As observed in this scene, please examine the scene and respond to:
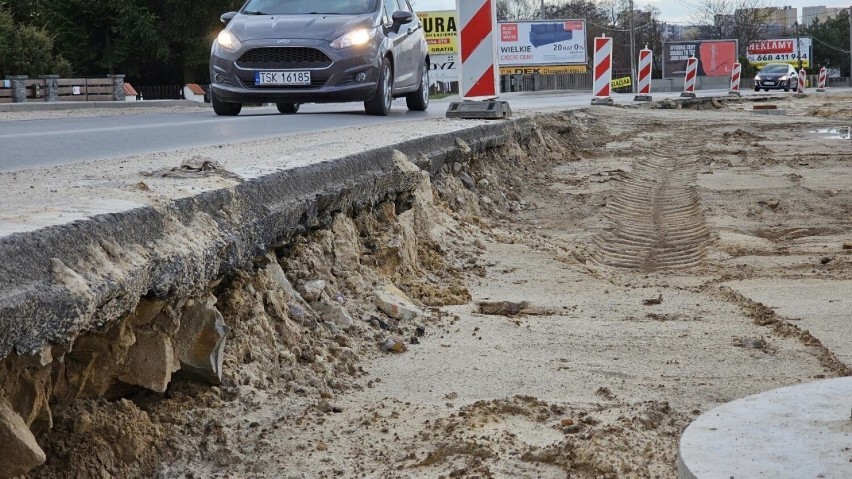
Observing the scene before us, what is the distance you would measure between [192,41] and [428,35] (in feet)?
33.8

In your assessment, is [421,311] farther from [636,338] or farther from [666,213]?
[666,213]

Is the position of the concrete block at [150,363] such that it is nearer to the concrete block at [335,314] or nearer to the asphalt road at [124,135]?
the concrete block at [335,314]

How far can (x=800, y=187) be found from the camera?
9.09 meters

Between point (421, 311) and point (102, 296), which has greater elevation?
point (102, 296)

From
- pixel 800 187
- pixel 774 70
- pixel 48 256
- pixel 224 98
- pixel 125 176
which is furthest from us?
pixel 774 70

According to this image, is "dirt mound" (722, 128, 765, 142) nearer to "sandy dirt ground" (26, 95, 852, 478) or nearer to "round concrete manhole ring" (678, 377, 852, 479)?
"sandy dirt ground" (26, 95, 852, 478)

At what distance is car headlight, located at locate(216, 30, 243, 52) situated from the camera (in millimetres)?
11672

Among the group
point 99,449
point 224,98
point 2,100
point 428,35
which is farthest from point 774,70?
point 99,449

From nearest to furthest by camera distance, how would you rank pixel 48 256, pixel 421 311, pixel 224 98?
pixel 48 256
pixel 421 311
pixel 224 98

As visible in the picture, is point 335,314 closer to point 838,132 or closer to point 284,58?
point 284,58

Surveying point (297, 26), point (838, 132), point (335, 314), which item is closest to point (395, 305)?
point (335, 314)

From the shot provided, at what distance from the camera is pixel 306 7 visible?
12266 millimetres

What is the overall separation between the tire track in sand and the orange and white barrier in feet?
6.28

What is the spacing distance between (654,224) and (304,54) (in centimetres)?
Result: 515
